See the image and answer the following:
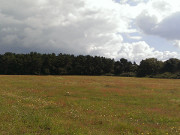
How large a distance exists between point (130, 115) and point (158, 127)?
9.65 ft

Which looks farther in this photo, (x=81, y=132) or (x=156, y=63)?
(x=156, y=63)

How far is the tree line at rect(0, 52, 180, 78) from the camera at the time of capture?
102 m

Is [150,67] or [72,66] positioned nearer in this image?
[150,67]

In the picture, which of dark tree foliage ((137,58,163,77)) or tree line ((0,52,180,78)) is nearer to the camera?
tree line ((0,52,180,78))

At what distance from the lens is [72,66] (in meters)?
112

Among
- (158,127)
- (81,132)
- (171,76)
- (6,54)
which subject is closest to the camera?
(81,132)

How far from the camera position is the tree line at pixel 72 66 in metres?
102

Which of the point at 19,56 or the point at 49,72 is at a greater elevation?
the point at 19,56

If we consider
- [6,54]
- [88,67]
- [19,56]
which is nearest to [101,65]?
[88,67]

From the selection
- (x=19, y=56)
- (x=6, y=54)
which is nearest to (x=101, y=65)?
(x=19, y=56)

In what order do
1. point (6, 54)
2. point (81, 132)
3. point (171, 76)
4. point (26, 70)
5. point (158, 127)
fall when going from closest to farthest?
point (81, 132) → point (158, 127) → point (171, 76) → point (26, 70) → point (6, 54)

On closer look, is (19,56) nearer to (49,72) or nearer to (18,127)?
(49,72)

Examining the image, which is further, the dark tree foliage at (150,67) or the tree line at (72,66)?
the dark tree foliage at (150,67)

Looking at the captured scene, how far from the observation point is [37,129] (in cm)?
888
